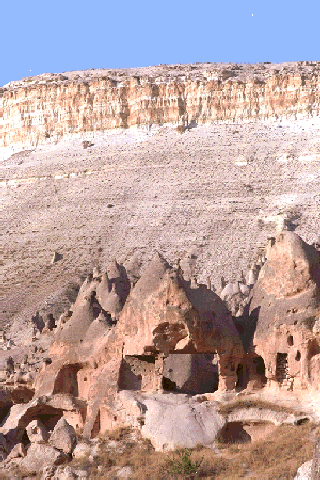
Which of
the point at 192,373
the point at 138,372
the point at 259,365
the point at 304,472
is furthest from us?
the point at 192,373

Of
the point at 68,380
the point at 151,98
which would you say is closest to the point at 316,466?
the point at 68,380

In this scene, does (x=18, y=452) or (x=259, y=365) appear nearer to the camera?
(x=18, y=452)

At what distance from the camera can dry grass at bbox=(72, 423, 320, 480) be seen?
23578 millimetres

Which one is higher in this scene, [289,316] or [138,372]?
[289,316]

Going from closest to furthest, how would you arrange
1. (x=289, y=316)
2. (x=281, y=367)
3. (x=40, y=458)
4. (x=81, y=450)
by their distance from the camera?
(x=40, y=458) → (x=81, y=450) → (x=289, y=316) → (x=281, y=367)

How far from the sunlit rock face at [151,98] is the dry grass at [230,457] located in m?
69.7

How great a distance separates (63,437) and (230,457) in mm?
4322

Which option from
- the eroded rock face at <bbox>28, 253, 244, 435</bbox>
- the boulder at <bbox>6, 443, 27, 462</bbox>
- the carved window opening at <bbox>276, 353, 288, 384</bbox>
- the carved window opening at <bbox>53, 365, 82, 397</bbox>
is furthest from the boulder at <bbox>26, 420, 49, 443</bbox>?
the carved window opening at <bbox>276, 353, 288, 384</bbox>

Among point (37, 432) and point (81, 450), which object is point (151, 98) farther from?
point (81, 450)

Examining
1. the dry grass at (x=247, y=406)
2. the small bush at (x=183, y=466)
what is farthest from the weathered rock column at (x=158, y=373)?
the small bush at (x=183, y=466)

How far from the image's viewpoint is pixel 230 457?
25.2 metres

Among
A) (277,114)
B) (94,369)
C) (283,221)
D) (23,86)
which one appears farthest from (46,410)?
(23,86)

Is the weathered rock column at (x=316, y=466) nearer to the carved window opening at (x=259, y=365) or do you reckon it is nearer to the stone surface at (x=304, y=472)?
the stone surface at (x=304, y=472)

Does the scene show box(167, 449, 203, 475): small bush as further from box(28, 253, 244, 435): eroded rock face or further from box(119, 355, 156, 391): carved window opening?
box(119, 355, 156, 391): carved window opening
